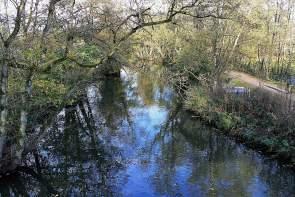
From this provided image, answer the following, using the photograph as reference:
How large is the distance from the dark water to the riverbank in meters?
0.64

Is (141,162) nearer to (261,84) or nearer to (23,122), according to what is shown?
(23,122)

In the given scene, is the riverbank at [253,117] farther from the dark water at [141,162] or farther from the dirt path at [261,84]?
the dirt path at [261,84]

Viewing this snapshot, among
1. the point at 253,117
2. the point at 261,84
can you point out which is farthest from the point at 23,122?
the point at 261,84

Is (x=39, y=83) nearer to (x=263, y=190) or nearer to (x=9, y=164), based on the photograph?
(x=9, y=164)

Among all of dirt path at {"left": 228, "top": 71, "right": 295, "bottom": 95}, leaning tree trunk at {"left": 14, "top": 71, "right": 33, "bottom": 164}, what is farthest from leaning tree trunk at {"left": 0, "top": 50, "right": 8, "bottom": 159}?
dirt path at {"left": 228, "top": 71, "right": 295, "bottom": 95}

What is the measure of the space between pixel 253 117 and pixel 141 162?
7.69 metres

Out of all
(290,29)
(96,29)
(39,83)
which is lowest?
(39,83)

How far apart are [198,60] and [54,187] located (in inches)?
895

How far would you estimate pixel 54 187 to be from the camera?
48.1ft

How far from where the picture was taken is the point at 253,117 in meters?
21.3

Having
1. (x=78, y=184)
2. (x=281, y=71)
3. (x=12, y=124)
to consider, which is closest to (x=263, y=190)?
(x=78, y=184)

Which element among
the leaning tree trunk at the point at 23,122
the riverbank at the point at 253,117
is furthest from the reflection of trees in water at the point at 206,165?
the leaning tree trunk at the point at 23,122

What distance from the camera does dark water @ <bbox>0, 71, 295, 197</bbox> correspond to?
575 inches

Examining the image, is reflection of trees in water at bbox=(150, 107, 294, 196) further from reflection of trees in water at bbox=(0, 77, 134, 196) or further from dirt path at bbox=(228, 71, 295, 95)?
dirt path at bbox=(228, 71, 295, 95)
